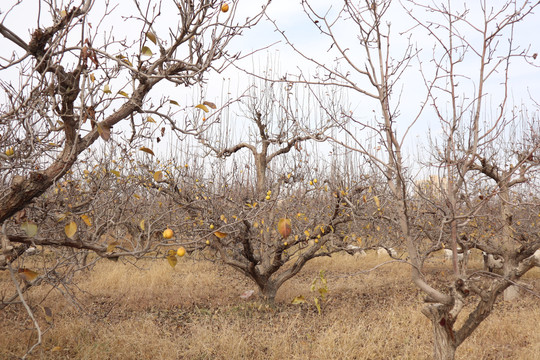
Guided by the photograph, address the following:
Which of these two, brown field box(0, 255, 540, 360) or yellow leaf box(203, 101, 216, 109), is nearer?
yellow leaf box(203, 101, 216, 109)

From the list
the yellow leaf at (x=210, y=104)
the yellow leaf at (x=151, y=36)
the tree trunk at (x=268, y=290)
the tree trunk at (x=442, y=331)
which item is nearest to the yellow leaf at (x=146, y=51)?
the yellow leaf at (x=151, y=36)

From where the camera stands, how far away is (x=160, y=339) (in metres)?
5.02

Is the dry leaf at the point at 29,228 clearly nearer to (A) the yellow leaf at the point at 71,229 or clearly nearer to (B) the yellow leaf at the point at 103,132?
(A) the yellow leaf at the point at 71,229

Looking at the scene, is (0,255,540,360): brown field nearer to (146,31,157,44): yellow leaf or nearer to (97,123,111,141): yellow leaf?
(97,123,111,141): yellow leaf

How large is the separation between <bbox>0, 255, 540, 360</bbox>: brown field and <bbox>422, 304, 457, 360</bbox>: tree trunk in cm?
76

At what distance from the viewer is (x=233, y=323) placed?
227 inches

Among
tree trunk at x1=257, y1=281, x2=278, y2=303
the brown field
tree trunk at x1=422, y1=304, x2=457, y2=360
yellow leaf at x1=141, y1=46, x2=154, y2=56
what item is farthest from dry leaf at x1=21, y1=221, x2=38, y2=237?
tree trunk at x1=257, y1=281, x2=278, y2=303

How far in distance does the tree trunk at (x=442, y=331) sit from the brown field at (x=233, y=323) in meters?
0.76

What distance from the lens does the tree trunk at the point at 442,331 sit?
2.89 m

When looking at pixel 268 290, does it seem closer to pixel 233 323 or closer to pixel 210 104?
pixel 233 323

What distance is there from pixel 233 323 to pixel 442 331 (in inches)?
A: 136

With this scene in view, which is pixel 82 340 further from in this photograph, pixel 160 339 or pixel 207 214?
pixel 207 214

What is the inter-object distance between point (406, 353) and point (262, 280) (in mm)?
3084

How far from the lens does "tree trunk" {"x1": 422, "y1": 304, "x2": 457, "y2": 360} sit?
2.89 m
